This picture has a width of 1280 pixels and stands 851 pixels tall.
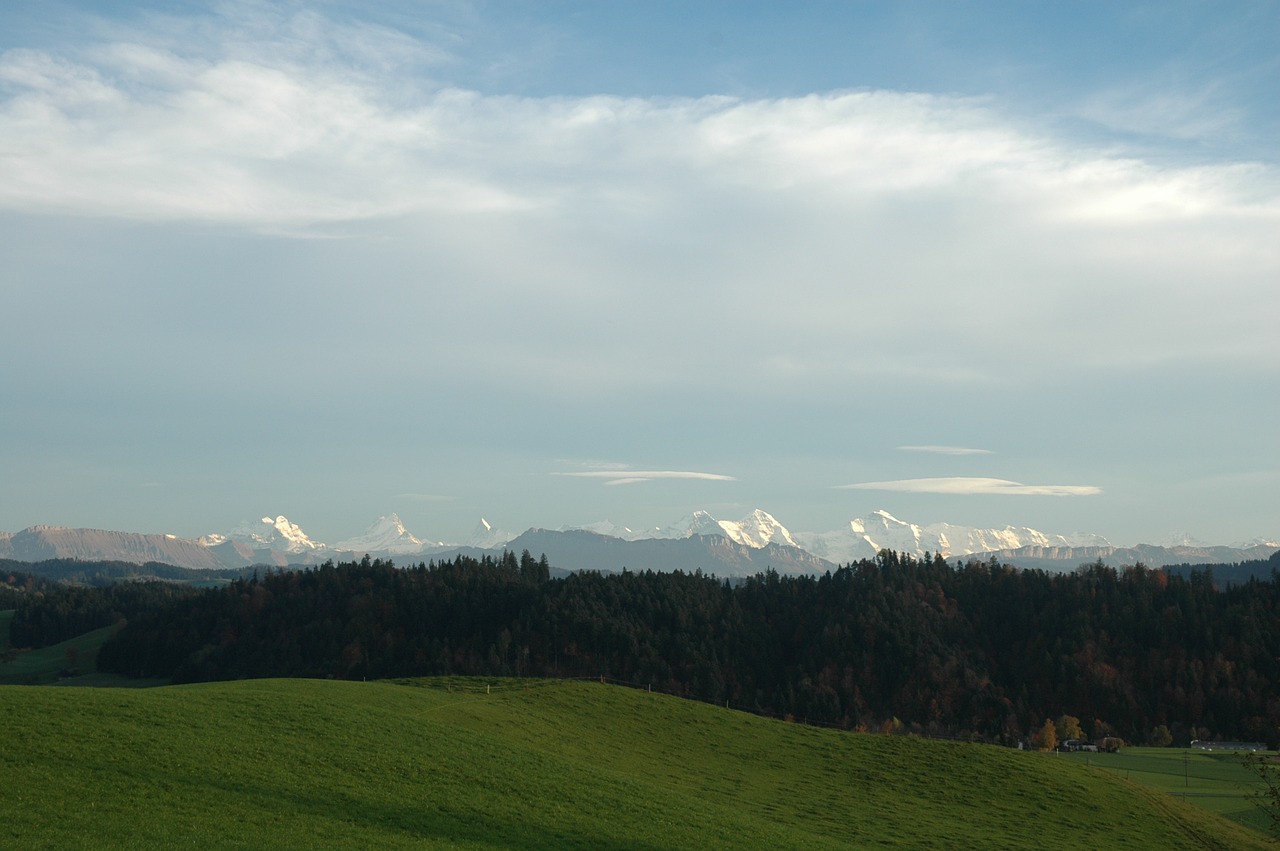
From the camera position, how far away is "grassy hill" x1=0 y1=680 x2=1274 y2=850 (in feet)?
149

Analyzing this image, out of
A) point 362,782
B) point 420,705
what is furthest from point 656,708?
point 362,782

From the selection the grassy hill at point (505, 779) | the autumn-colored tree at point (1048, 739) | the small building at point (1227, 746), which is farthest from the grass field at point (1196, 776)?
the autumn-colored tree at point (1048, 739)

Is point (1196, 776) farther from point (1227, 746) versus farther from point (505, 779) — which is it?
point (505, 779)

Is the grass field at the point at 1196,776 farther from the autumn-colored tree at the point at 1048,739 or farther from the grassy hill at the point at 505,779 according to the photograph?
the autumn-colored tree at the point at 1048,739

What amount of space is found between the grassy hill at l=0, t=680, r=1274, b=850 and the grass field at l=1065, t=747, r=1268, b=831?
4696 millimetres

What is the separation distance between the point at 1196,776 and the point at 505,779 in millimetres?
76763

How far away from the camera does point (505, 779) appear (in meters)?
59.9

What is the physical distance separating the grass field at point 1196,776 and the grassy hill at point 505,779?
15.4 ft

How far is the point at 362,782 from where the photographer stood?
178ft

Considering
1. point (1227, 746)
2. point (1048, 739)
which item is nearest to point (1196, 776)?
point (1227, 746)

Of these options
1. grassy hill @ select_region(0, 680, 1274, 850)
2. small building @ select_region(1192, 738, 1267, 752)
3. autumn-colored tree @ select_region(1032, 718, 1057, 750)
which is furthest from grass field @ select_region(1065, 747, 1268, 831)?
autumn-colored tree @ select_region(1032, 718, 1057, 750)

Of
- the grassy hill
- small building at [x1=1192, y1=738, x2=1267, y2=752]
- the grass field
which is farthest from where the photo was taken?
small building at [x1=1192, y1=738, x2=1267, y2=752]

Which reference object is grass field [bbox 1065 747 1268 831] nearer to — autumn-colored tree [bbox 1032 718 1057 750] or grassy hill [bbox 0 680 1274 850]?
grassy hill [bbox 0 680 1274 850]

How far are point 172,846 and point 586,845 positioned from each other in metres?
18.9
